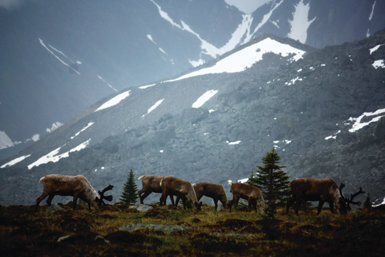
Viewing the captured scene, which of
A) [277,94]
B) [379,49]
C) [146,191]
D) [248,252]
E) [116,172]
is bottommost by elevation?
[248,252]

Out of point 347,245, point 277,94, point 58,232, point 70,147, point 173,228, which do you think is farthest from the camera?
point 70,147

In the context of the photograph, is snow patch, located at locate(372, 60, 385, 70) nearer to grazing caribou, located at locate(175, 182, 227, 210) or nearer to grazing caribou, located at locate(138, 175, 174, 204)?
grazing caribou, located at locate(175, 182, 227, 210)

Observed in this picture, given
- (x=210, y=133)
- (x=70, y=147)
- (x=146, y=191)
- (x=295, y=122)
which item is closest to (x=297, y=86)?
(x=295, y=122)

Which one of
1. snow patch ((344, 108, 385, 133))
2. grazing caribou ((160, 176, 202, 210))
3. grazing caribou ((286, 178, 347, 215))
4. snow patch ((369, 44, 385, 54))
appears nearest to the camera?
grazing caribou ((286, 178, 347, 215))

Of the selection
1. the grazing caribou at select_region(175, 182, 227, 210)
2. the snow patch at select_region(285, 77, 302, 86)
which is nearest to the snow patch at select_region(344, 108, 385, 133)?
the snow patch at select_region(285, 77, 302, 86)

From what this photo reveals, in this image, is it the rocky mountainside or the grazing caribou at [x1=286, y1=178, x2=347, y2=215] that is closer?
the grazing caribou at [x1=286, y1=178, x2=347, y2=215]

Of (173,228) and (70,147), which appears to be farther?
(70,147)

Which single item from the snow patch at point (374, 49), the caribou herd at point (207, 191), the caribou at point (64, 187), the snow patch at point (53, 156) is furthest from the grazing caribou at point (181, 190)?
the snow patch at point (374, 49)

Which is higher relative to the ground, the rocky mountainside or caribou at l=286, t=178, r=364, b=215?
the rocky mountainside

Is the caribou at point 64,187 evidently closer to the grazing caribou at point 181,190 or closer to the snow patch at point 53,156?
the grazing caribou at point 181,190

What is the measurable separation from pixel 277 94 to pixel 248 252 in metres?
186

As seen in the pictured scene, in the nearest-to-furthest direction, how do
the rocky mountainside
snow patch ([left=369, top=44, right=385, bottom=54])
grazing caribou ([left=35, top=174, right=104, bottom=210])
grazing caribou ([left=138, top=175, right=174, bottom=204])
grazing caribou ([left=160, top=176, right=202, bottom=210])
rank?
grazing caribou ([left=35, top=174, right=104, bottom=210]), grazing caribou ([left=160, top=176, right=202, bottom=210]), grazing caribou ([left=138, top=175, right=174, bottom=204]), the rocky mountainside, snow patch ([left=369, top=44, right=385, bottom=54])

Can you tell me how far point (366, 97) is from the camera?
496ft

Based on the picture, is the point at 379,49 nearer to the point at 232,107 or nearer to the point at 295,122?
the point at 295,122
